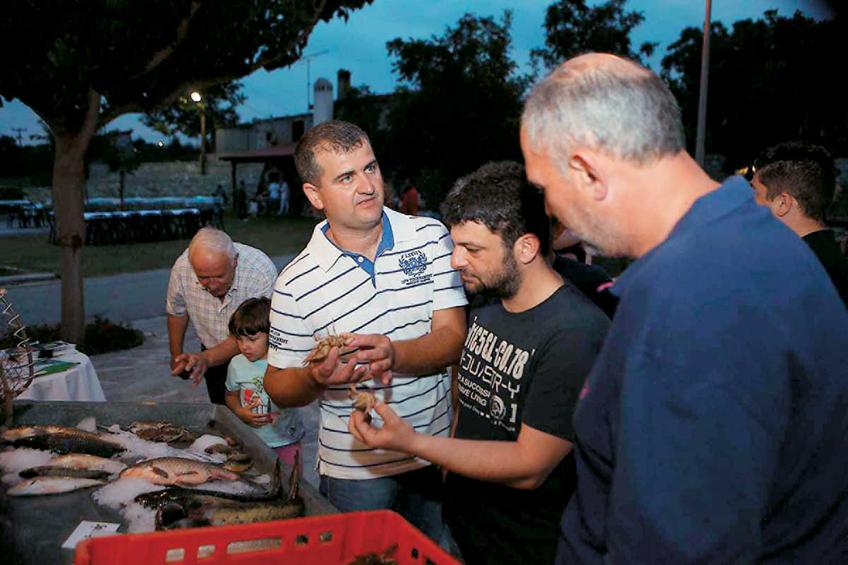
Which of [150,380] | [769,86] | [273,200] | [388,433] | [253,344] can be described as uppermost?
[769,86]

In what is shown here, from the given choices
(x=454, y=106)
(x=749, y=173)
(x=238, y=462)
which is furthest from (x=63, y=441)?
(x=454, y=106)

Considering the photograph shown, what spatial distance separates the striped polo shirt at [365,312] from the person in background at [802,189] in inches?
81.5

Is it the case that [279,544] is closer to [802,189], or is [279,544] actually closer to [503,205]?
[503,205]

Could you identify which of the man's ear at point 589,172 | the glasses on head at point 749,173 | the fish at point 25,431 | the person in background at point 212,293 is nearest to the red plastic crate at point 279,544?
the man's ear at point 589,172

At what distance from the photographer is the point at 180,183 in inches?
1591

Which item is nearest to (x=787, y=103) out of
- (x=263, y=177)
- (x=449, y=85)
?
(x=449, y=85)

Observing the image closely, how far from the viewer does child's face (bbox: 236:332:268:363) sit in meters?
3.78

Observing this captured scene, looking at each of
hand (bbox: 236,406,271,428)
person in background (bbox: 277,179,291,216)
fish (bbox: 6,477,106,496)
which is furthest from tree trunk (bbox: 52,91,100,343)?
person in background (bbox: 277,179,291,216)

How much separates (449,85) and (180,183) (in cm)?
2175

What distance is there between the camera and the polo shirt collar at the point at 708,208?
1.14 meters

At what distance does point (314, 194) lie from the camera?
2.84m

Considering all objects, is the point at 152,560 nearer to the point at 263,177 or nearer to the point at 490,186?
the point at 490,186

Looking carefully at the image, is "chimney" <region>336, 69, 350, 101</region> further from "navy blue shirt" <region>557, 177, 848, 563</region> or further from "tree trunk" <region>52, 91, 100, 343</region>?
"navy blue shirt" <region>557, 177, 848, 563</region>

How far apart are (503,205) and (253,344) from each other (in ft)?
6.99
